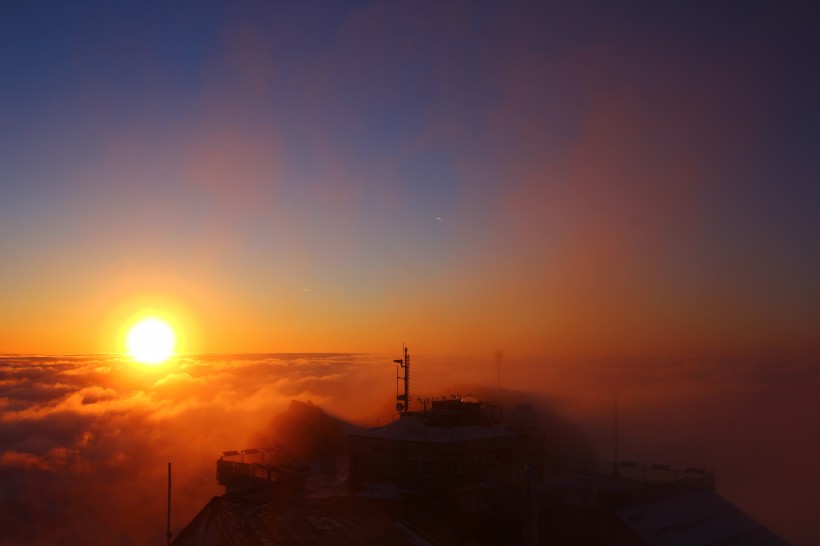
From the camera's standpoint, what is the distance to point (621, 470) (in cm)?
4906

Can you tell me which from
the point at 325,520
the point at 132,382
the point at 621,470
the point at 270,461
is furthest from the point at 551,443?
the point at 132,382

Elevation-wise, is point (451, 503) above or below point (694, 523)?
above

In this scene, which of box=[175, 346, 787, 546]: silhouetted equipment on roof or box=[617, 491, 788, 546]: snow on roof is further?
box=[617, 491, 788, 546]: snow on roof

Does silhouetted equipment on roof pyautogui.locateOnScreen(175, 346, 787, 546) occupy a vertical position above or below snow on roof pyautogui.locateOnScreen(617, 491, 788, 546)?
above

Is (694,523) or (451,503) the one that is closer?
(451,503)

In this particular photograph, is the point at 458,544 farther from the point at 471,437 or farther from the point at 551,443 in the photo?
the point at 551,443

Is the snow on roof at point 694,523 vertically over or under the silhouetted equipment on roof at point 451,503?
under

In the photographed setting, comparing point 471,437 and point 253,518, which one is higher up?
point 471,437

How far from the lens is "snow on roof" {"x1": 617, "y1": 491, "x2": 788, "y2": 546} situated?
29.0 metres

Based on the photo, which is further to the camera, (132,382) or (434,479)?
(132,382)

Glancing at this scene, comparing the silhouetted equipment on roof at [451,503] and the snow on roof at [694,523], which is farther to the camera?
the snow on roof at [694,523]

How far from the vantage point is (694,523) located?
104ft

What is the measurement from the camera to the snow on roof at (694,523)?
29000 mm

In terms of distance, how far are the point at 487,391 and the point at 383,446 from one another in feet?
143
